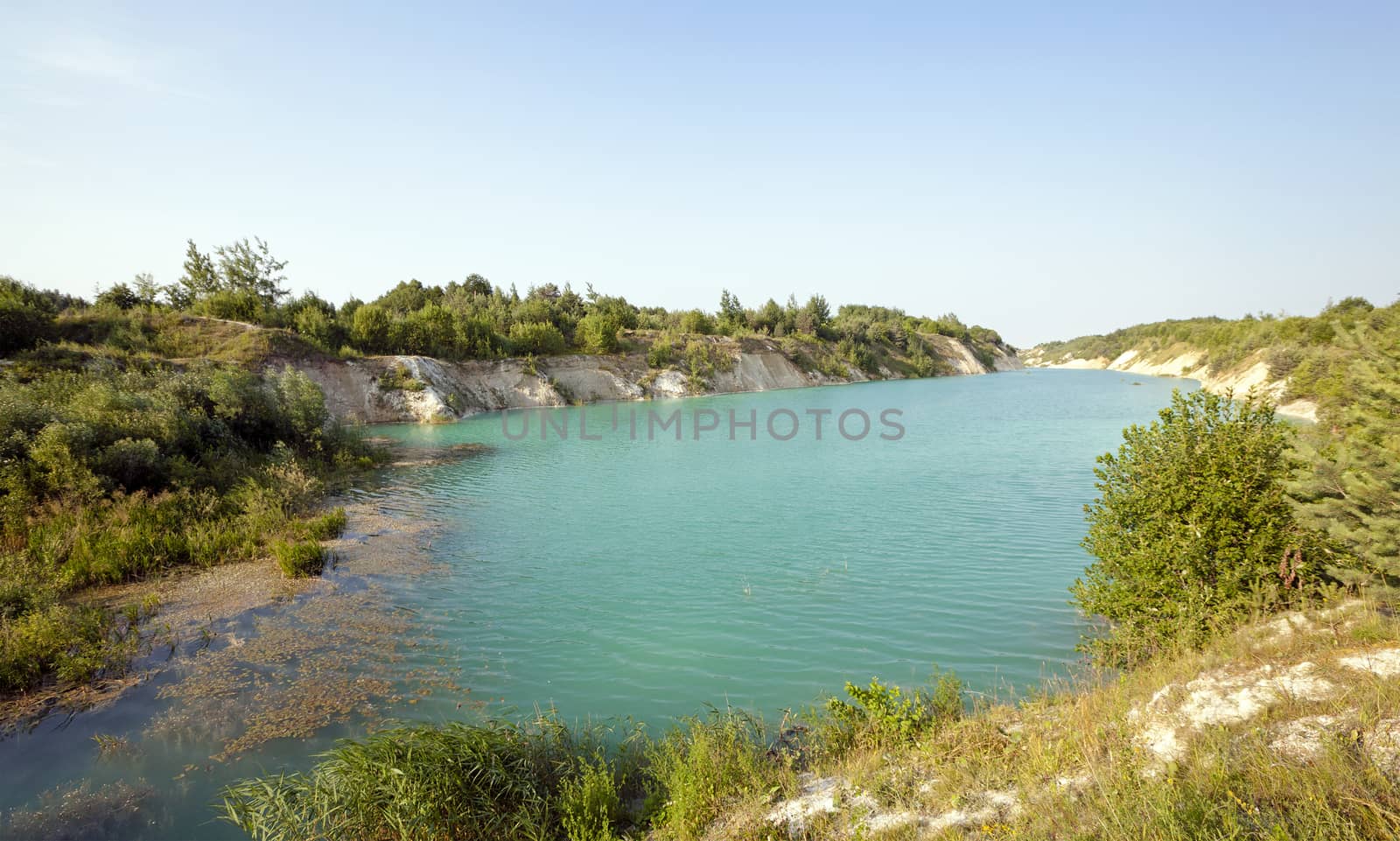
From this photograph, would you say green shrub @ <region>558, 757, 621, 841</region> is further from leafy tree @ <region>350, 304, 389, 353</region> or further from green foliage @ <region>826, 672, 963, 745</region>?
leafy tree @ <region>350, 304, 389, 353</region>

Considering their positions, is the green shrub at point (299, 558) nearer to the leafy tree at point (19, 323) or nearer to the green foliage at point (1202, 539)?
the green foliage at point (1202, 539)

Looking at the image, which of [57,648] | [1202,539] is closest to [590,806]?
[1202,539]

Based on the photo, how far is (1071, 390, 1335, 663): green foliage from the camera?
6.97 meters

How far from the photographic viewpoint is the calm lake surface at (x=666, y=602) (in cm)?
698

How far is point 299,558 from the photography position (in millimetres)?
12055

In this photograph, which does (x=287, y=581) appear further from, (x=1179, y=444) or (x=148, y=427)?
(x=1179, y=444)

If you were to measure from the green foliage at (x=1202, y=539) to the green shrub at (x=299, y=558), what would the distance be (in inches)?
524

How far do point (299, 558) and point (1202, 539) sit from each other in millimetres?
14577

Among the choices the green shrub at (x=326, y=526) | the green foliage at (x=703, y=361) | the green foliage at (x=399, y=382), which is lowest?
the green shrub at (x=326, y=526)

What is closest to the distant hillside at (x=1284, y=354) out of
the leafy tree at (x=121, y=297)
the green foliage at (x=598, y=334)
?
the green foliage at (x=598, y=334)

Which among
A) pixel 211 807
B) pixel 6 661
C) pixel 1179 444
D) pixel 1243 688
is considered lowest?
pixel 211 807

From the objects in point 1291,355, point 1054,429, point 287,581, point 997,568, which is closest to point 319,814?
point 287,581

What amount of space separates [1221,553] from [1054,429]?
1040 inches

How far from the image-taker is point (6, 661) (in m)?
7.78
